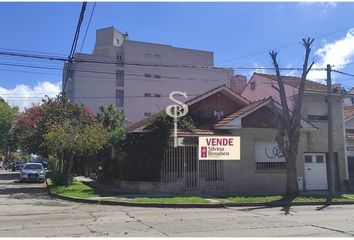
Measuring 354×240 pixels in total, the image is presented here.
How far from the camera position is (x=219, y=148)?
81.3 feet

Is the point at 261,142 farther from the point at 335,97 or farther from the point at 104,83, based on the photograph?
the point at 104,83

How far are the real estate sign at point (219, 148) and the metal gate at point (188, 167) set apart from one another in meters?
0.27

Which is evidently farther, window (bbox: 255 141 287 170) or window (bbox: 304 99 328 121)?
window (bbox: 304 99 328 121)

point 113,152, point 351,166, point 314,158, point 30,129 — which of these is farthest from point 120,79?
point 314,158

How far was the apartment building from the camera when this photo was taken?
233 ft

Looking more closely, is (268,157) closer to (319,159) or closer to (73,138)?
(319,159)

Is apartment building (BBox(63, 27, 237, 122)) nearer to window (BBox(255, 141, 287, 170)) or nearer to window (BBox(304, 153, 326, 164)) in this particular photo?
window (BBox(304, 153, 326, 164))

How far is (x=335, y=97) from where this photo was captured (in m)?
28.7

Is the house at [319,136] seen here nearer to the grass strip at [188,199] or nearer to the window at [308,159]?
the window at [308,159]

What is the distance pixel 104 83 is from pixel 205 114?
46987 millimetres

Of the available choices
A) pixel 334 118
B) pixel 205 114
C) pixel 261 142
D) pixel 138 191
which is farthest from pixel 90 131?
pixel 334 118

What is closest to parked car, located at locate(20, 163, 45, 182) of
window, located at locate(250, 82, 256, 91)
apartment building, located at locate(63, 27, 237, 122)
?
window, located at locate(250, 82, 256, 91)

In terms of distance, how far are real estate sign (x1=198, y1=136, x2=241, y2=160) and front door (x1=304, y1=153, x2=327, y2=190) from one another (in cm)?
525

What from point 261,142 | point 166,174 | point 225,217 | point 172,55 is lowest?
point 225,217
